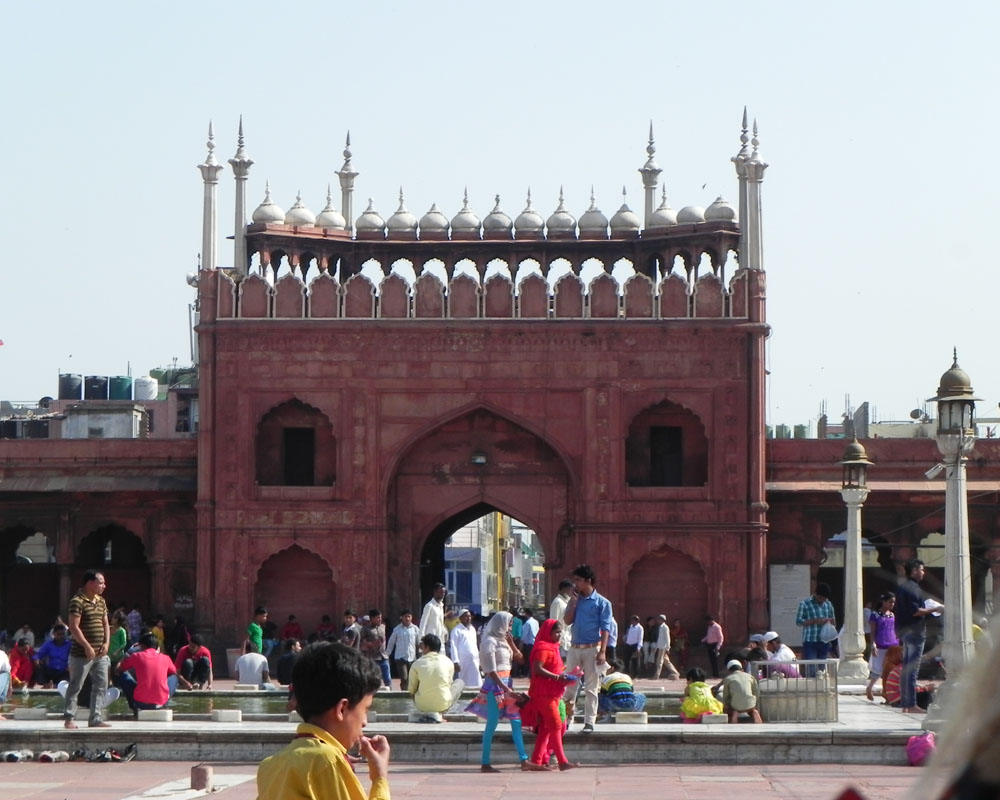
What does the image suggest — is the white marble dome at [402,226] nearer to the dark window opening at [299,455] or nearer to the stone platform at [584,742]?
the dark window opening at [299,455]

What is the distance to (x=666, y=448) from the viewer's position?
25859 millimetres

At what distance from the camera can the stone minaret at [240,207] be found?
86.7 feet

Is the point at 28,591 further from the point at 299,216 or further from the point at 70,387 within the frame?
the point at 70,387

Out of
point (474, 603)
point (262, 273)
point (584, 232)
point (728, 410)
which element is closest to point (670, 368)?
point (728, 410)

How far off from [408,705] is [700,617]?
1054cm

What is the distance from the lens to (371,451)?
25328 millimetres

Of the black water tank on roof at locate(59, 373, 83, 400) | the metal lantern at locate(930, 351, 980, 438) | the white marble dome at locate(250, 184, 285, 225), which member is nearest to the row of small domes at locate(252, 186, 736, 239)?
the white marble dome at locate(250, 184, 285, 225)

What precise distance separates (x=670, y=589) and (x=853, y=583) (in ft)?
24.1

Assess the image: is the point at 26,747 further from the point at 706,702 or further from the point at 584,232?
the point at 584,232

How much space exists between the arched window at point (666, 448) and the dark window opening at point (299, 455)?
15.0ft

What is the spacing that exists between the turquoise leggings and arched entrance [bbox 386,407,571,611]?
14755 mm

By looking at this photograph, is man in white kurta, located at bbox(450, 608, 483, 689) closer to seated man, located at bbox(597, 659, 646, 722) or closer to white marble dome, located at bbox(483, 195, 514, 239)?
seated man, located at bbox(597, 659, 646, 722)

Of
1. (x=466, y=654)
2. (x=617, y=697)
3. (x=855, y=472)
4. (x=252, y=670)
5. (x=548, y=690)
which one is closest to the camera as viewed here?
(x=548, y=690)

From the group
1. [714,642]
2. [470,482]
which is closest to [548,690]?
[714,642]
